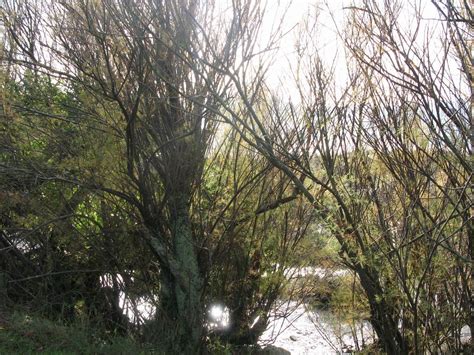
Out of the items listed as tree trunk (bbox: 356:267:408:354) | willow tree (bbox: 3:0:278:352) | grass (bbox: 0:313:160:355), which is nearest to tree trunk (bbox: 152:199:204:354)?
willow tree (bbox: 3:0:278:352)

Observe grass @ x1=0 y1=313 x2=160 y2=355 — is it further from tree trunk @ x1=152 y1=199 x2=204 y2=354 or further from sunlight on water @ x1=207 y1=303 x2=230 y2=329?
sunlight on water @ x1=207 y1=303 x2=230 y2=329

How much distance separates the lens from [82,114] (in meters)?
7.42

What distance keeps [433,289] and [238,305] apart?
323cm

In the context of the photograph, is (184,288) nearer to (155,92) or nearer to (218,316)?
(218,316)

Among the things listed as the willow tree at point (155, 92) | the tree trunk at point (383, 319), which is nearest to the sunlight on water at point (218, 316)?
the willow tree at point (155, 92)

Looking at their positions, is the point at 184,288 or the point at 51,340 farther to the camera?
the point at 184,288

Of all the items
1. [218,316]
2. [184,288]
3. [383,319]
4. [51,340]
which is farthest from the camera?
[218,316]

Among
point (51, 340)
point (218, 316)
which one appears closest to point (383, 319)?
point (218, 316)

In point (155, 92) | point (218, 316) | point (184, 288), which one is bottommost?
point (218, 316)

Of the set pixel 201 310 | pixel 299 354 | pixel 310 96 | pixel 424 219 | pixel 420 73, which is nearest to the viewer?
pixel 420 73

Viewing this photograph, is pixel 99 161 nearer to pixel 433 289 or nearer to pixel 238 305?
pixel 238 305

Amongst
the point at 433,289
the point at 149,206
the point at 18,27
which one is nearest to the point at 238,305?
the point at 149,206

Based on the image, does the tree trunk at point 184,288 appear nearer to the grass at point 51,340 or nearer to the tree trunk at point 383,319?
the grass at point 51,340

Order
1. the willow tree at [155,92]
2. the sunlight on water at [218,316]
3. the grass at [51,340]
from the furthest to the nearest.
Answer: the sunlight on water at [218,316] < the willow tree at [155,92] < the grass at [51,340]
